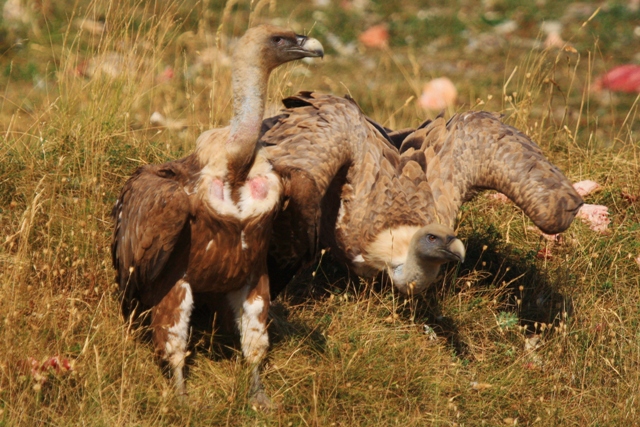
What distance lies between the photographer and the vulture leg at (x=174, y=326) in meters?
5.06

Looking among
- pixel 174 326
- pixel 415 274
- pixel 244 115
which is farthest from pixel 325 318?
pixel 244 115

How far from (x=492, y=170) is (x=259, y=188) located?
2136 mm

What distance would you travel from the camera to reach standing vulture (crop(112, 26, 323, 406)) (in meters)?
4.80

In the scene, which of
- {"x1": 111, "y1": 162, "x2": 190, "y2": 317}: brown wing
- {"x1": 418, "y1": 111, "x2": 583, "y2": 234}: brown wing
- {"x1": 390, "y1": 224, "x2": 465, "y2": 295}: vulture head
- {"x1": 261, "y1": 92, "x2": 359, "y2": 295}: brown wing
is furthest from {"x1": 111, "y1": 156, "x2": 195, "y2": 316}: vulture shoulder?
{"x1": 418, "y1": 111, "x2": 583, "y2": 234}: brown wing

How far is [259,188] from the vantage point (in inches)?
192

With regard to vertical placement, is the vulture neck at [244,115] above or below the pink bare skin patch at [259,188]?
above

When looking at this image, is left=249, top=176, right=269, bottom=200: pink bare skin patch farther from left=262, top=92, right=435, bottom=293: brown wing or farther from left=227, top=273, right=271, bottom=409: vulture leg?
left=262, top=92, right=435, bottom=293: brown wing

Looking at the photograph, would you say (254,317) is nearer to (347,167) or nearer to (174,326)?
(174,326)

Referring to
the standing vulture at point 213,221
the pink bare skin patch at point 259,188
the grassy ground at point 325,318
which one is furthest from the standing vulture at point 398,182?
the pink bare skin patch at point 259,188

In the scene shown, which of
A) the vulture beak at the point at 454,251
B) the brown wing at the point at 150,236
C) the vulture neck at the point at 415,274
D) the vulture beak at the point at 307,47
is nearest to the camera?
the brown wing at the point at 150,236

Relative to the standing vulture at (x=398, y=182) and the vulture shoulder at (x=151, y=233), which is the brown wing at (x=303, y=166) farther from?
the vulture shoulder at (x=151, y=233)

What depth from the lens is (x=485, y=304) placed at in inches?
246

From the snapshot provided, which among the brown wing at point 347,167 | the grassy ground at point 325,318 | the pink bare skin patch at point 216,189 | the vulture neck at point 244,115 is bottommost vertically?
the grassy ground at point 325,318

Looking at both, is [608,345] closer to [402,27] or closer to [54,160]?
[54,160]
